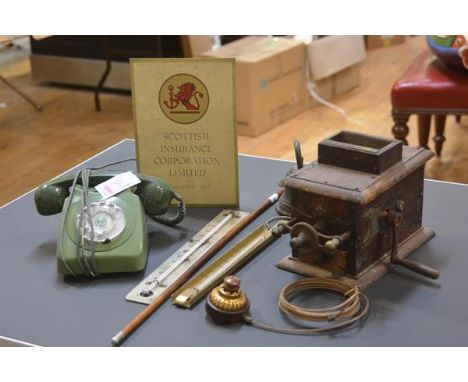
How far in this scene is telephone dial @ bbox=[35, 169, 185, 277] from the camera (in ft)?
4.89

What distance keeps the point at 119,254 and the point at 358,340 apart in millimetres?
455

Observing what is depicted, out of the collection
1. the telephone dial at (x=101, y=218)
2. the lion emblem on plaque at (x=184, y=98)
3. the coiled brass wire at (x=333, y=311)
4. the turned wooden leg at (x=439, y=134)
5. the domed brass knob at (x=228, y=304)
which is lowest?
the turned wooden leg at (x=439, y=134)

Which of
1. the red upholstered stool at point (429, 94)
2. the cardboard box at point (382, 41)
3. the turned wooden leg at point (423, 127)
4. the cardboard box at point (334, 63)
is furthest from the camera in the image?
the cardboard box at point (382, 41)

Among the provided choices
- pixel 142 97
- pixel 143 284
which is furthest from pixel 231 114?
pixel 143 284

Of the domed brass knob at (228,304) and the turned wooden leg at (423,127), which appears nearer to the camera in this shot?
the domed brass knob at (228,304)

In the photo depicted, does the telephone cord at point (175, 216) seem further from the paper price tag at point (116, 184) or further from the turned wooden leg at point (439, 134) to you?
the turned wooden leg at point (439, 134)

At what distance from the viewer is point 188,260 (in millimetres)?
1532

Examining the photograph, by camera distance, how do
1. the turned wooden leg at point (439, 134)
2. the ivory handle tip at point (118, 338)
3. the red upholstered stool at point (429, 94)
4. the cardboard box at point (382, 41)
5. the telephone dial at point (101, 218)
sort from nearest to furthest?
the ivory handle tip at point (118, 338) < the telephone dial at point (101, 218) < the red upholstered stool at point (429, 94) < the turned wooden leg at point (439, 134) < the cardboard box at point (382, 41)

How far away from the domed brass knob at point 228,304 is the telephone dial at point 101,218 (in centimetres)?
22

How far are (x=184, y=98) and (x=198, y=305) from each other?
47 cm

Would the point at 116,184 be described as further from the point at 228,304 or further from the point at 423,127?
the point at 423,127

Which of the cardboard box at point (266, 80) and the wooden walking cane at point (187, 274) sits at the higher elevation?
the wooden walking cane at point (187, 274)

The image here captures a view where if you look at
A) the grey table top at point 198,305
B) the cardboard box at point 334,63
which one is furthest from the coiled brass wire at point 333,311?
the cardboard box at point 334,63

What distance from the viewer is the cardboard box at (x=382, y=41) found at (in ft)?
18.7
